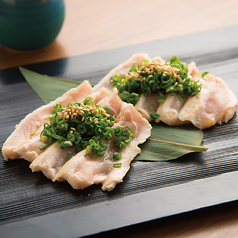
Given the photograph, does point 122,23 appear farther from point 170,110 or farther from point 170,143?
point 170,143

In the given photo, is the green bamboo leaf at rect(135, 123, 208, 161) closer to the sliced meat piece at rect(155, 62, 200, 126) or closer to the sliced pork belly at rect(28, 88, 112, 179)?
the sliced meat piece at rect(155, 62, 200, 126)

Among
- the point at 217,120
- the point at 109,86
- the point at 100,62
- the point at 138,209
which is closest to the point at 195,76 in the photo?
the point at 217,120

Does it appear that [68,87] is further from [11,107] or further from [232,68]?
[232,68]

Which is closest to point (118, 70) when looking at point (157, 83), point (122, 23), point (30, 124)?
point (157, 83)

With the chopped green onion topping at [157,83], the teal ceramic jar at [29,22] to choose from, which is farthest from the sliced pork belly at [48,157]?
the teal ceramic jar at [29,22]

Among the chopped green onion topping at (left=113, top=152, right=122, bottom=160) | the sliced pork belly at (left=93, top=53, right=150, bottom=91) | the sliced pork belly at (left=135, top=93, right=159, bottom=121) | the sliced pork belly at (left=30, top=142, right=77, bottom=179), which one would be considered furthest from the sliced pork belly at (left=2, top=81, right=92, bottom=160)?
the chopped green onion topping at (left=113, top=152, right=122, bottom=160)

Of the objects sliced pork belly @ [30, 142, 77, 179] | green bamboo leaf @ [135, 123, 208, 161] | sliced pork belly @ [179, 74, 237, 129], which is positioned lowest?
green bamboo leaf @ [135, 123, 208, 161]

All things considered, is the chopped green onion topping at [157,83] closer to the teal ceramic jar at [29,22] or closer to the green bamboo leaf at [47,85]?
the green bamboo leaf at [47,85]
